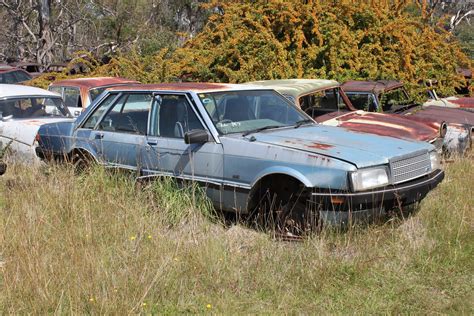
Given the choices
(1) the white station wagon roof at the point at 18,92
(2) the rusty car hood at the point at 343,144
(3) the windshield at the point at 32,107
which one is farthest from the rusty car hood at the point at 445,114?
(1) the white station wagon roof at the point at 18,92

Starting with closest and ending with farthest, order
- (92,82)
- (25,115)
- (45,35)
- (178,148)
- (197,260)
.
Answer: (197,260) < (178,148) < (25,115) < (92,82) < (45,35)

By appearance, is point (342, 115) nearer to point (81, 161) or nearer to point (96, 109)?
point (96, 109)

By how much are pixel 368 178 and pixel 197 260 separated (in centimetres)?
156

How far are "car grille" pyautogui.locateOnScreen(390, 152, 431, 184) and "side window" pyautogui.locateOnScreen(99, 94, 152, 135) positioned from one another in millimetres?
2598

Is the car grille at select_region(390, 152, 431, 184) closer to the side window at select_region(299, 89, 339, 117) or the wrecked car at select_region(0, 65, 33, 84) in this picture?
the side window at select_region(299, 89, 339, 117)

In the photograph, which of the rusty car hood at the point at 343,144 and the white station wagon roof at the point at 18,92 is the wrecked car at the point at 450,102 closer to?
the rusty car hood at the point at 343,144

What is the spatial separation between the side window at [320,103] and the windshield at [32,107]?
396 centimetres

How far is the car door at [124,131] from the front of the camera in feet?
20.1

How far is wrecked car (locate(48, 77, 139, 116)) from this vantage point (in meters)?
10.6

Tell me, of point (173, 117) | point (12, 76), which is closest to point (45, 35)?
point (12, 76)

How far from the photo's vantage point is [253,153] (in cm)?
521

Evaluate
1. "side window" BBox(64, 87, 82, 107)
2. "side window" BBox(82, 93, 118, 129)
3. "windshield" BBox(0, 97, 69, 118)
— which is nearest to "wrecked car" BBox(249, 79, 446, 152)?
"side window" BBox(82, 93, 118, 129)

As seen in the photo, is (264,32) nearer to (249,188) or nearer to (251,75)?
(251,75)

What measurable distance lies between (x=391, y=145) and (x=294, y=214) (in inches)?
44.2
